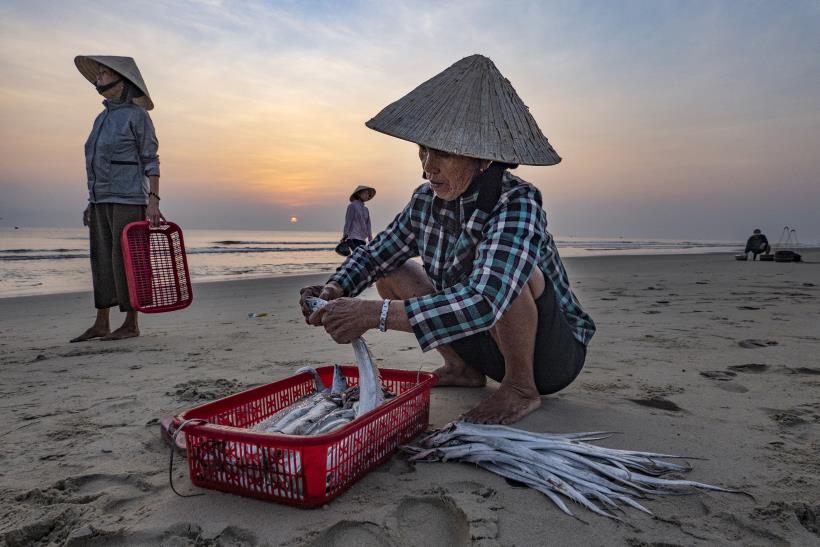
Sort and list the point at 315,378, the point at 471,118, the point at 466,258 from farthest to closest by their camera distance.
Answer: the point at 315,378 → the point at 466,258 → the point at 471,118

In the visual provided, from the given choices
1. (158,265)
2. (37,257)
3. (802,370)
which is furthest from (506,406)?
(37,257)

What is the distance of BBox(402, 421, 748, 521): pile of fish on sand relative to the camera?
1.78 metres

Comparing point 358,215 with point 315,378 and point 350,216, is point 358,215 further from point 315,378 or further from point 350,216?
point 315,378

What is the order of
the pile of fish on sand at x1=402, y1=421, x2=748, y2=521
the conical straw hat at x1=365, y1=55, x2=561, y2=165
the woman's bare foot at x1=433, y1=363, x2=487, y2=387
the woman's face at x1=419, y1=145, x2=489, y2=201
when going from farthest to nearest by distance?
1. the woman's bare foot at x1=433, y1=363, x2=487, y2=387
2. the woman's face at x1=419, y1=145, x2=489, y2=201
3. the conical straw hat at x1=365, y1=55, x2=561, y2=165
4. the pile of fish on sand at x1=402, y1=421, x2=748, y2=521

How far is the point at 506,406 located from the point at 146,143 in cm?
389

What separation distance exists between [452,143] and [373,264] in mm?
1012

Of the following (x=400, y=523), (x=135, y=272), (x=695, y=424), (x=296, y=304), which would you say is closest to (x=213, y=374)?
(x=135, y=272)

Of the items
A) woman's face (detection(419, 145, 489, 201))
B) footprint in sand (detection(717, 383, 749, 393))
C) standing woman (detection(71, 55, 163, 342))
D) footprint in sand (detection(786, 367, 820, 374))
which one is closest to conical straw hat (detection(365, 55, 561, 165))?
woman's face (detection(419, 145, 489, 201))

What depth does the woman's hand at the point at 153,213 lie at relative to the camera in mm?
4368

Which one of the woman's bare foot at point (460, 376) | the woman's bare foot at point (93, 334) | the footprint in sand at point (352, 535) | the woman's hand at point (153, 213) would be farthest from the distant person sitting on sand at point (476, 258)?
the woman's bare foot at point (93, 334)

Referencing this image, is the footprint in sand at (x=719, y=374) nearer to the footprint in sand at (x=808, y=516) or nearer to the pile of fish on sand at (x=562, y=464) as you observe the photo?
the pile of fish on sand at (x=562, y=464)

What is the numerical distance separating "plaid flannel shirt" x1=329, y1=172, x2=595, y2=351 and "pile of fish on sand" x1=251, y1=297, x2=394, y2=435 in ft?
1.16

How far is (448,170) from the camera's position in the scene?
222cm

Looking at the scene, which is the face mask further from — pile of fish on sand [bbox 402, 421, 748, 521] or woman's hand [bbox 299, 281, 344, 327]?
pile of fish on sand [bbox 402, 421, 748, 521]
